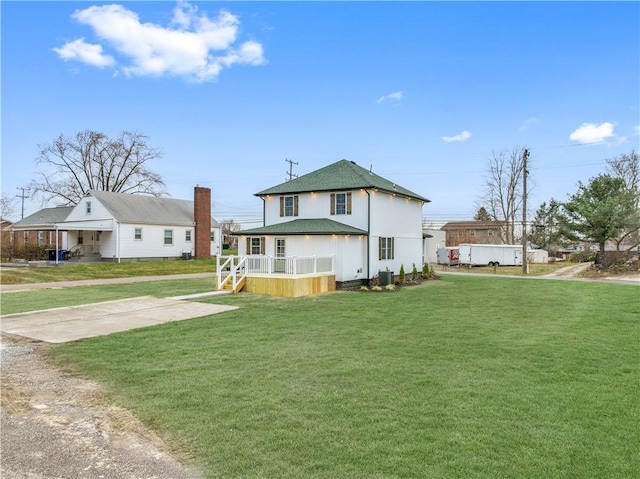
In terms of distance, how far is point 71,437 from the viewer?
4.16 metres

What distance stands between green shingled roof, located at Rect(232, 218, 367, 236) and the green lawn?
727cm

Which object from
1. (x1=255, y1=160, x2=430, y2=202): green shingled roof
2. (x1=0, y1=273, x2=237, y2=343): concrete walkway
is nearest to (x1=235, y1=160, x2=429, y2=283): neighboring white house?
(x1=255, y1=160, x2=430, y2=202): green shingled roof

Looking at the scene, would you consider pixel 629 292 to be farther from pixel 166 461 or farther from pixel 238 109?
pixel 238 109

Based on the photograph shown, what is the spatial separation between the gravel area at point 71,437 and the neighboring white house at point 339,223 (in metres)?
12.5

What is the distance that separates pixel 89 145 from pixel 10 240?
13318 millimetres

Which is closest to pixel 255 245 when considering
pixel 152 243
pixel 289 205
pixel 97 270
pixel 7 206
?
pixel 289 205

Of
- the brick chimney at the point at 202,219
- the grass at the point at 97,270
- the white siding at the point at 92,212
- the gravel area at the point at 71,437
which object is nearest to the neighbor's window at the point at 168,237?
the brick chimney at the point at 202,219

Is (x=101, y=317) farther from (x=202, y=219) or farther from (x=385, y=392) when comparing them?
(x=202, y=219)

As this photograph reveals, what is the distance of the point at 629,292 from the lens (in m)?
17.2

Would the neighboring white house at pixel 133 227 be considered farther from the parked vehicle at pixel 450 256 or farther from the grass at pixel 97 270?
the parked vehicle at pixel 450 256

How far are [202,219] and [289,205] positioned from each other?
1776 centimetres

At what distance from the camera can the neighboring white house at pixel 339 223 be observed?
1800cm

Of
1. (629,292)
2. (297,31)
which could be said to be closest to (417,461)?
(629,292)

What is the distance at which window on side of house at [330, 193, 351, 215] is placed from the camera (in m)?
19.4
